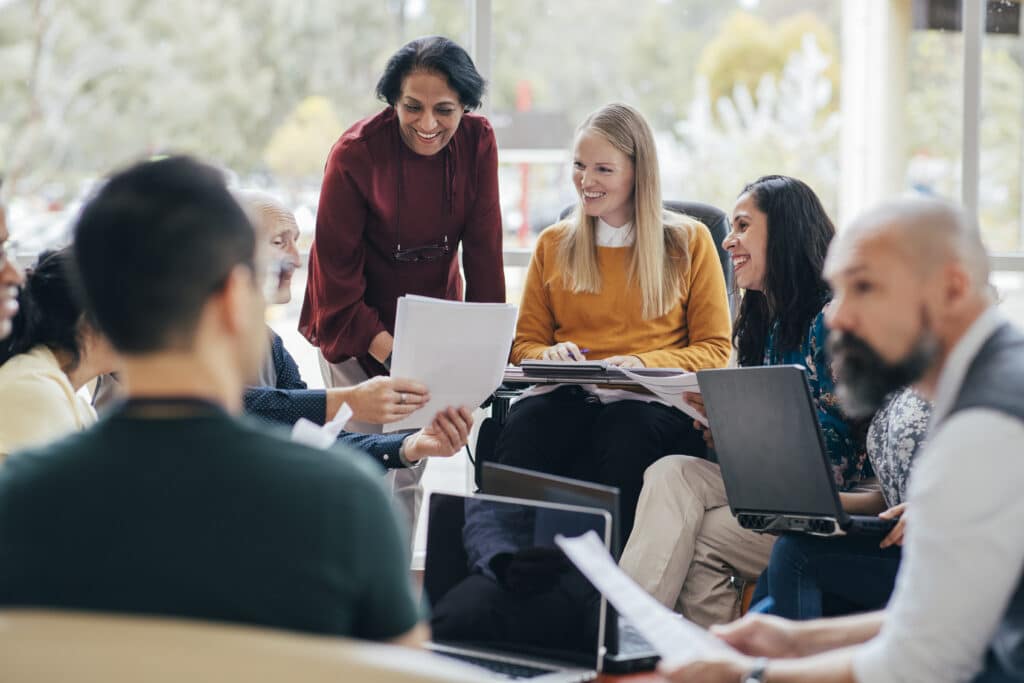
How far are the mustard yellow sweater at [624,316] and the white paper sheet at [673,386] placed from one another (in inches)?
12.8

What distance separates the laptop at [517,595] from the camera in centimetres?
184

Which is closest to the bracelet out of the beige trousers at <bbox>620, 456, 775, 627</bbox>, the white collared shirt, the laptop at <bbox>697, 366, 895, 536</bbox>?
the white collared shirt

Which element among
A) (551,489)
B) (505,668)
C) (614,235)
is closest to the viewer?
(505,668)

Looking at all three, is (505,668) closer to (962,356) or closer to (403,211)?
(962,356)

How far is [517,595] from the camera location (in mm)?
1899

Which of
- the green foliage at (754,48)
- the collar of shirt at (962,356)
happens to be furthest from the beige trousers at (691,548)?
Result: the green foliage at (754,48)

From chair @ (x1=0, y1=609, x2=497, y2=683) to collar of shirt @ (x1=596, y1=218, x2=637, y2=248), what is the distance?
2470 millimetres

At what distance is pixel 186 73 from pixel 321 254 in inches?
56.4

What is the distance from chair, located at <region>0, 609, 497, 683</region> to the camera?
853 millimetres

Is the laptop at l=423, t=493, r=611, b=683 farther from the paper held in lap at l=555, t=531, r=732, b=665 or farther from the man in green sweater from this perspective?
the man in green sweater

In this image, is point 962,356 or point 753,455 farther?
point 753,455

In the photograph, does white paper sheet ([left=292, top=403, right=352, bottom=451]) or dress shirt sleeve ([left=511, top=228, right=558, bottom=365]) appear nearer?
white paper sheet ([left=292, top=403, right=352, bottom=451])

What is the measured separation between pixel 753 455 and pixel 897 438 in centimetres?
29

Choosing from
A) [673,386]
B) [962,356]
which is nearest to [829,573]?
[673,386]
